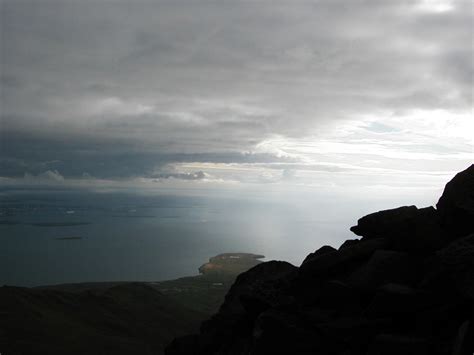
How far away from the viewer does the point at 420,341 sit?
14883 mm

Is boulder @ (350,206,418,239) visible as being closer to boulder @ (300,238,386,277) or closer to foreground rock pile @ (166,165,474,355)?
foreground rock pile @ (166,165,474,355)

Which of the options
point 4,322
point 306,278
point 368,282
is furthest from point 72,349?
point 368,282

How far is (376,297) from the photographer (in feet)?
56.2

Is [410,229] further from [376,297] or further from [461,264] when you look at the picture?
[376,297]

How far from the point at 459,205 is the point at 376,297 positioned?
24.6 ft

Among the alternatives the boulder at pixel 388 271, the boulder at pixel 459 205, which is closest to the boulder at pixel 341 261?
the boulder at pixel 388 271

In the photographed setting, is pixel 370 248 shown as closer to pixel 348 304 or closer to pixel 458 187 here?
pixel 348 304

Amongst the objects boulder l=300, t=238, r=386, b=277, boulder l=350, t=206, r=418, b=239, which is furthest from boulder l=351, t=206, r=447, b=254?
boulder l=300, t=238, r=386, b=277

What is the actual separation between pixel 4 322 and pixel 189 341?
6438cm

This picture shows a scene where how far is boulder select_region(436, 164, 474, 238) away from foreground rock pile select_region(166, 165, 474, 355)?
0.05 meters

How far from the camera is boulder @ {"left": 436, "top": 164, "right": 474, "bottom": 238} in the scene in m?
20.1

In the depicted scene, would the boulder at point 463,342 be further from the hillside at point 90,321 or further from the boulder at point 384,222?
the hillside at point 90,321

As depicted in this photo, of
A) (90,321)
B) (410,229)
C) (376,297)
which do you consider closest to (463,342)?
(376,297)

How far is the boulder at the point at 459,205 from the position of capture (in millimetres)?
20141
